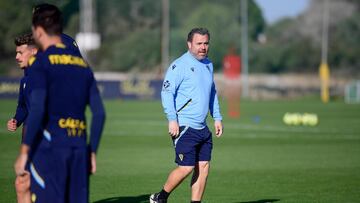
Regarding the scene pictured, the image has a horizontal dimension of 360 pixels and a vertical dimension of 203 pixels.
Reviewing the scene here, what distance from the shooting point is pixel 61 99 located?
6957mm

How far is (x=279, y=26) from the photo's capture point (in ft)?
338

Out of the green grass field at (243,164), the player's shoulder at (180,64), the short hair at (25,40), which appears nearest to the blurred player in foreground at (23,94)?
the short hair at (25,40)

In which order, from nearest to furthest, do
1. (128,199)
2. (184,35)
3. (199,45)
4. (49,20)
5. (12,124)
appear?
(49,20) → (12,124) → (199,45) → (128,199) → (184,35)

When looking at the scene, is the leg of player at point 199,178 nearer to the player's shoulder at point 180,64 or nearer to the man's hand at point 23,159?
the player's shoulder at point 180,64

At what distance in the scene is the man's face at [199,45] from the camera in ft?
34.0

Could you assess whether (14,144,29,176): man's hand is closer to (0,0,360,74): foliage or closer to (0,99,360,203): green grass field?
(0,99,360,203): green grass field

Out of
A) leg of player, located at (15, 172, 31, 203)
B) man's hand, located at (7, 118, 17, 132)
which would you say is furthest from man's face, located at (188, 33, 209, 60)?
leg of player, located at (15, 172, 31, 203)

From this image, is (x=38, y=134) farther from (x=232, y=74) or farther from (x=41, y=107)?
(x=232, y=74)

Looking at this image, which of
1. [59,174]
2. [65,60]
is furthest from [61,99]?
[59,174]

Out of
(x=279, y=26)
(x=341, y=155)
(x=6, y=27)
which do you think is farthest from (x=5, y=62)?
(x=341, y=155)

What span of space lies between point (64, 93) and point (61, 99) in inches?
2.2

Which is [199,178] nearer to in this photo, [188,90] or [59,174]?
[188,90]

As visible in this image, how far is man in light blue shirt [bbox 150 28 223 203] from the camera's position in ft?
33.9

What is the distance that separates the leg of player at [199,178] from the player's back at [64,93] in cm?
370
